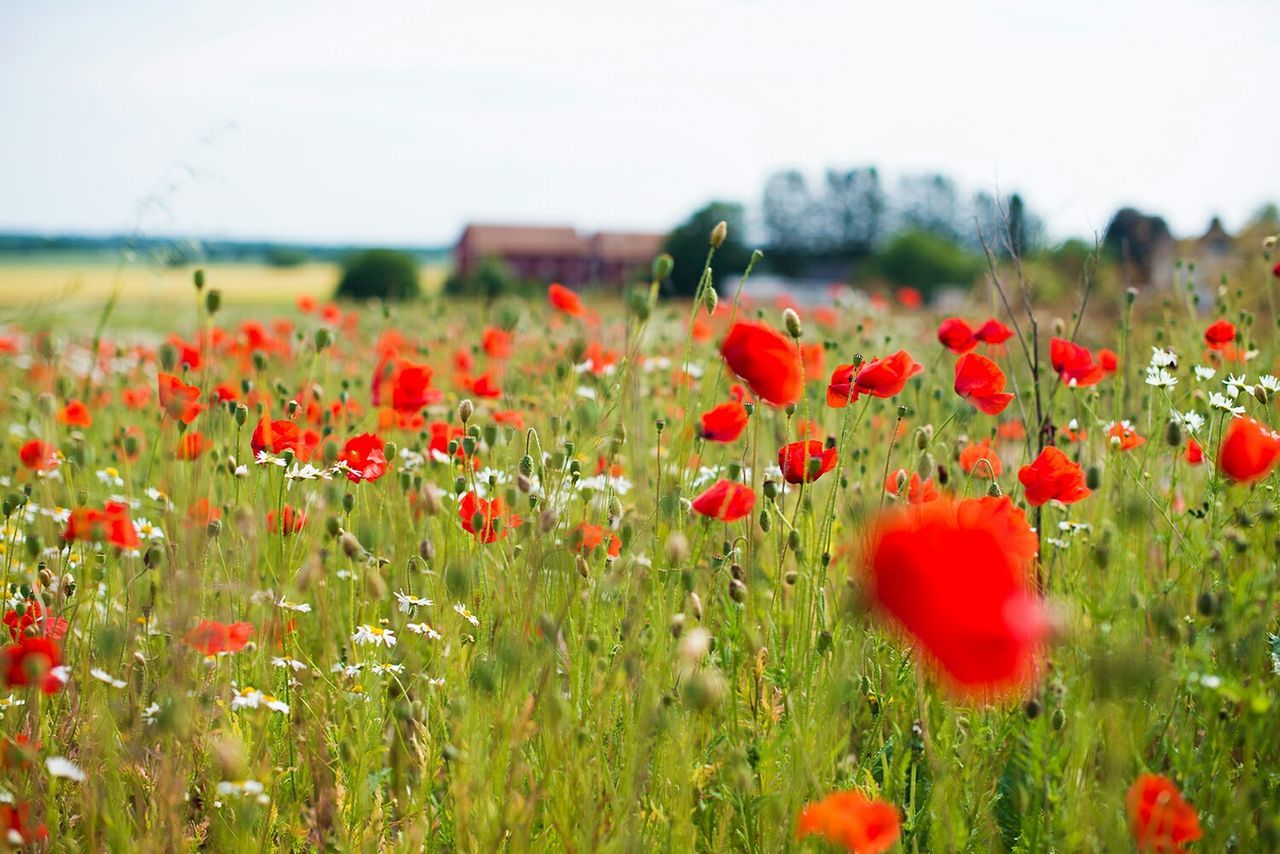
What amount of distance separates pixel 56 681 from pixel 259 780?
0.36m

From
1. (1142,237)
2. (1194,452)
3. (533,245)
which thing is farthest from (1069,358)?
(533,245)

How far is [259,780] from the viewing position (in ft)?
5.78

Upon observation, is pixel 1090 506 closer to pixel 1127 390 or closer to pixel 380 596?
pixel 1127 390

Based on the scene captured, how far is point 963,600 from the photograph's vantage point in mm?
1117

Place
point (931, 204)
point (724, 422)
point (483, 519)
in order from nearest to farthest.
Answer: point (724, 422)
point (483, 519)
point (931, 204)

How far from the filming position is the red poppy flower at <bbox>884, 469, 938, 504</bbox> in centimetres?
218

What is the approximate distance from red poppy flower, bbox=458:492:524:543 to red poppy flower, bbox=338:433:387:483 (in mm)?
192

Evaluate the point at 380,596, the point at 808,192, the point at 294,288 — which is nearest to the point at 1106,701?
the point at 380,596

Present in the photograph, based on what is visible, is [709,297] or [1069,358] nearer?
[709,297]

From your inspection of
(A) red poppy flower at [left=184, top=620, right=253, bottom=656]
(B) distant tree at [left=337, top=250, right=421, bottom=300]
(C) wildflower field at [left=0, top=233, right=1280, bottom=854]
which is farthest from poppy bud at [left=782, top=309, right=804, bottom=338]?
(B) distant tree at [left=337, top=250, right=421, bottom=300]

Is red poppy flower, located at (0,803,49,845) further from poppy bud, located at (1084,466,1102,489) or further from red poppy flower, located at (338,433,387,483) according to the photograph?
poppy bud, located at (1084,466,1102,489)

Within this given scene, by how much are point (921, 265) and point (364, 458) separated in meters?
48.0

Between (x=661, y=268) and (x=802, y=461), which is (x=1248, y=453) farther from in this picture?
(x=661, y=268)

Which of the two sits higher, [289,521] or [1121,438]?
[1121,438]
